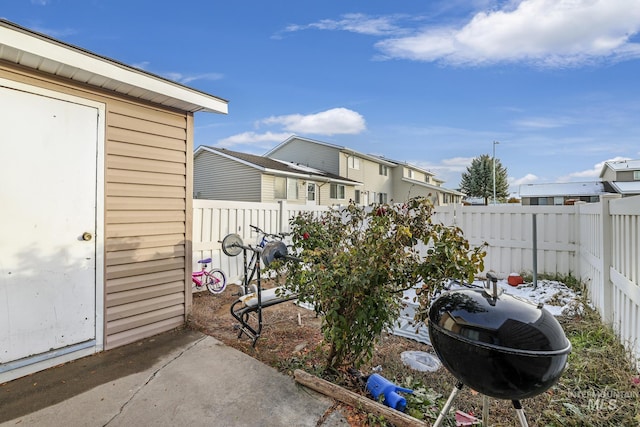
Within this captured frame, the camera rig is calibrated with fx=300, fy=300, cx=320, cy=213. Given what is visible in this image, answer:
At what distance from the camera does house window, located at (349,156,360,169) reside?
21019 mm

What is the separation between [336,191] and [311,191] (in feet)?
6.90

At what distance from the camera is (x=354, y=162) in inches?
842

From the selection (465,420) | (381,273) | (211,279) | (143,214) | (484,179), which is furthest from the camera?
(484,179)

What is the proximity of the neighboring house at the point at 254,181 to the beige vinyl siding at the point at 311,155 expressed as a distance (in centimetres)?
201

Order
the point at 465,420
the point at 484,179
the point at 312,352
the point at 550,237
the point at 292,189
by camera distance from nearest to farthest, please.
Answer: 1. the point at 465,420
2. the point at 312,352
3. the point at 550,237
4. the point at 292,189
5. the point at 484,179

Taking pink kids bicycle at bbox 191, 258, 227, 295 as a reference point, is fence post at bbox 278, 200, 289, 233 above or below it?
above

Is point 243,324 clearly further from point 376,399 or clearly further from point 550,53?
point 550,53

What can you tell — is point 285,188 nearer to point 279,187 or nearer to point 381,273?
point 279,187

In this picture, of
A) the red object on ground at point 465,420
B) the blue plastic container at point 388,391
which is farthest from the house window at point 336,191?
the red object on ground at point 465,420

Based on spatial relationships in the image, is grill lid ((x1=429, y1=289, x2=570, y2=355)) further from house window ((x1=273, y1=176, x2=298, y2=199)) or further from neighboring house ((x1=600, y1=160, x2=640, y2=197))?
neighboring house ((x1=600, y1=160, x2=640, y2=197))

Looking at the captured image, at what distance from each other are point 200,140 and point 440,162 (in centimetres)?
2779

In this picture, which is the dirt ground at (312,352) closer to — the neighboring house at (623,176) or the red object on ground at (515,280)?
the red object on ground at (515,280)

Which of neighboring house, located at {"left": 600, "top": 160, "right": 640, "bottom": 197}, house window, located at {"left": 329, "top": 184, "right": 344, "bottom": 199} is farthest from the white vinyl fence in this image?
neighboring house, located at {"left": 600, "top": 160, "right": 640, "bottom": 197}

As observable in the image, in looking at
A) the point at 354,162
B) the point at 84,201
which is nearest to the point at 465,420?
the point at 84,201
